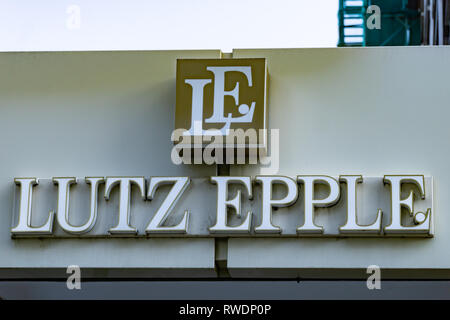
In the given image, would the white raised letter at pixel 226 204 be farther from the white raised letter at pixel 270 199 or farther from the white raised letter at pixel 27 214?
the white raised letter at pixel 27 214

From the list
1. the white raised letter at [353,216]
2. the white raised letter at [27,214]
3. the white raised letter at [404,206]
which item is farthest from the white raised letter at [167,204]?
the white raised letter at [404,206]

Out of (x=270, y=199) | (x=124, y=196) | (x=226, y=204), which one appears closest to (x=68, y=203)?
(x=124, y=196)

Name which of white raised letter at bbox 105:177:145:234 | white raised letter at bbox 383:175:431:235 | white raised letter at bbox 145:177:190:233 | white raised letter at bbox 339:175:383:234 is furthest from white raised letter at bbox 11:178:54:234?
white raised letter at bbox 383:175:431:235

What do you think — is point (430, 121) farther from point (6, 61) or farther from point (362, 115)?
point (6, 61)

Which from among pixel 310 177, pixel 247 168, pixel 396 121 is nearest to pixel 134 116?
pixel 247 168

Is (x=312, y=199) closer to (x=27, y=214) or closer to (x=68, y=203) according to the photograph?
(x=68, y=203)

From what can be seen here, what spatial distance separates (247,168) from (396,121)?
1.72 metres

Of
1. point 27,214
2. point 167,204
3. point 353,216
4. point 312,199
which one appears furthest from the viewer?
point 27,214

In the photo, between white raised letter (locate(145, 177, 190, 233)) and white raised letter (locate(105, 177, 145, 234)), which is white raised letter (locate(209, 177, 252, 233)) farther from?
white raised letter (locate(105, 177, 145, 234))

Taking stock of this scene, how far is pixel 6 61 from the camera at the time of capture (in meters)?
10.2

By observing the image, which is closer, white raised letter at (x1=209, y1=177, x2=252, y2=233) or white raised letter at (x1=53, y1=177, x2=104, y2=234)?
white raised letter at (x1=209, y1=177, x2=252, y2=233)
